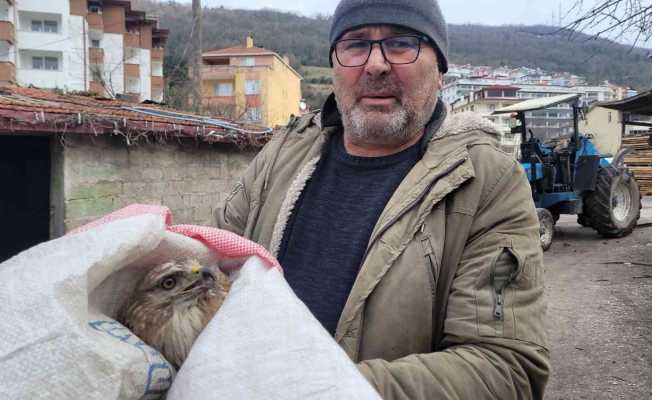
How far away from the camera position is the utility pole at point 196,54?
14.5 m

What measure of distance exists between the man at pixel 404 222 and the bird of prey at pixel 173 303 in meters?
0.40

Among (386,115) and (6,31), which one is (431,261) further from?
(6,31)

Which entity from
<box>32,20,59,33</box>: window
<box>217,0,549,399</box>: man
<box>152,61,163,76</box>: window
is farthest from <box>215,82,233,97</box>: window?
<box>217,0,549,399</box>: man

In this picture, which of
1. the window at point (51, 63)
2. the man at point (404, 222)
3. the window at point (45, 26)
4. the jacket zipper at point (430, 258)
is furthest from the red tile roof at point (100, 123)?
the window at point (45, 26)

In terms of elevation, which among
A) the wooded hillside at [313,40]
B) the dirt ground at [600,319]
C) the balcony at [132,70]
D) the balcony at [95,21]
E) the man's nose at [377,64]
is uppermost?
the wooded hillside at [313,40]

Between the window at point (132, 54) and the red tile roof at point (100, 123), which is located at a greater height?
the window at point (132, 54)

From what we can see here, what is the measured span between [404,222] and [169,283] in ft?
2.19

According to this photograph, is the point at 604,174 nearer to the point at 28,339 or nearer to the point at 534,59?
the point at 28,339

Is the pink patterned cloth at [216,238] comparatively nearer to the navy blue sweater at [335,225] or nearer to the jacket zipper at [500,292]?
the navy blue sweater at [335,225]

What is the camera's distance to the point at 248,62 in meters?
49.3

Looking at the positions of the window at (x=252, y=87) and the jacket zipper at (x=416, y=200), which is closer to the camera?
the jacket zipper at (x=416, y=200)

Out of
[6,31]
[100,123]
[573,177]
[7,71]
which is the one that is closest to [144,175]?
[100,123]

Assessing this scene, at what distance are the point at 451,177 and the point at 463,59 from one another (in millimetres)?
80556

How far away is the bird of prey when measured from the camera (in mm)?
1110
